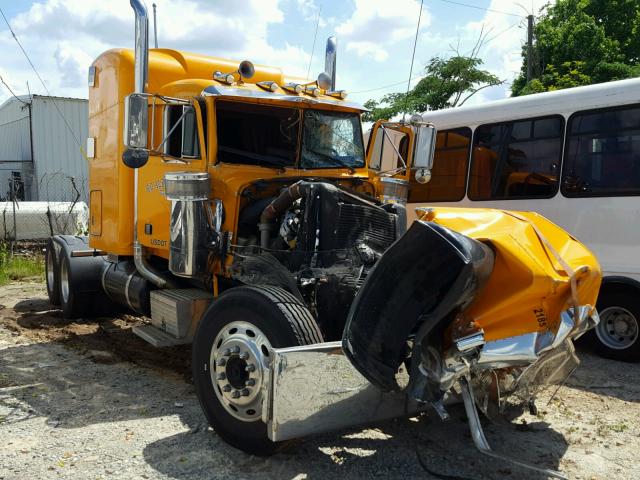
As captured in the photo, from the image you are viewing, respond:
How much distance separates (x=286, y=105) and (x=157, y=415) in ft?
9.27

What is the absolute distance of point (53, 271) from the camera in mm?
8773

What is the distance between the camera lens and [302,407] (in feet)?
11.5

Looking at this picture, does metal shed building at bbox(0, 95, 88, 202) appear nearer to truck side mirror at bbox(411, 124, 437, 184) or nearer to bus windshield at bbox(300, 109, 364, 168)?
bus windshield at bbox(300, 109, 364, 168)

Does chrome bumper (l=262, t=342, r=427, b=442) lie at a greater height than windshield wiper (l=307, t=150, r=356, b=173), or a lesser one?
lesser

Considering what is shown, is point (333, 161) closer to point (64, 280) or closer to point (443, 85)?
point (64, 280)

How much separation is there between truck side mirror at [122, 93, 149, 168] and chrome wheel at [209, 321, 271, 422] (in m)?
1.76

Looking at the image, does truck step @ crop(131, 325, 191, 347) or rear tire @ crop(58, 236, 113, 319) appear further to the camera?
rear tire @ crop(58, 236, 113, 319)

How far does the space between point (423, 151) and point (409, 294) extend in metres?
3.18

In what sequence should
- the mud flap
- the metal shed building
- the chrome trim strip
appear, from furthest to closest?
1. the metal shed building
2. the chrome trim strip
3. the mud flap

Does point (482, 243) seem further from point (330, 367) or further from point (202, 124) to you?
point (202, 124)

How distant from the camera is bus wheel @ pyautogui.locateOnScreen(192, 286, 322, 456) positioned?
3740mm

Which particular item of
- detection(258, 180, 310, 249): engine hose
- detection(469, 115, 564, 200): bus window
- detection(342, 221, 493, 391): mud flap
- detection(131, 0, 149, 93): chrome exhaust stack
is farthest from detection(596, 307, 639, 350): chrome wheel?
detection(131, 0, 149, 93): chrome exhaust stack

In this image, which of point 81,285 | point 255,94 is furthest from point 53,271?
point 255,94

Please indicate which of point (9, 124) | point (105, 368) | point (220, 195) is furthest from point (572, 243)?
point (9, 124)
